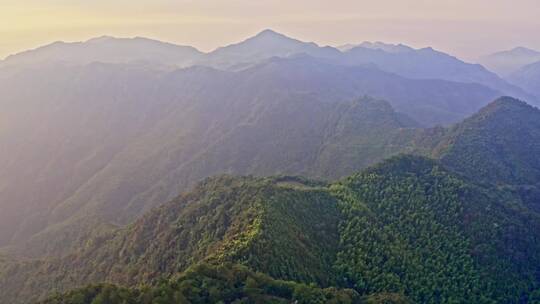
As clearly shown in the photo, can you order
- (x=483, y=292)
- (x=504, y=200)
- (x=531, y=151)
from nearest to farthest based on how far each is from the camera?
1. (x=483, y=292)
2. (x=504, y=200)
3. (x=531, y=151)

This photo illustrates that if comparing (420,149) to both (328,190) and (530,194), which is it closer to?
(530,194)

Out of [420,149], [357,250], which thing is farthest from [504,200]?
[420,149]

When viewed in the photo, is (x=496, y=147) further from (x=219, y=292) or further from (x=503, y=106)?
(x=219, y=292)

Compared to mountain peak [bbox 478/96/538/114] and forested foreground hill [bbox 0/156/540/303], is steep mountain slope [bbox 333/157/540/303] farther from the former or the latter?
mountain peak [bbox 478/96/538/114]

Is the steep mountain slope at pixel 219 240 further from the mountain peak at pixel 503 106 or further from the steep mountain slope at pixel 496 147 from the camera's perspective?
the mountain peak at pixel 503 106

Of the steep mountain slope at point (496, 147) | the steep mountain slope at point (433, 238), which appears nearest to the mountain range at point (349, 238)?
the steep mountain slope at point (433, 238)

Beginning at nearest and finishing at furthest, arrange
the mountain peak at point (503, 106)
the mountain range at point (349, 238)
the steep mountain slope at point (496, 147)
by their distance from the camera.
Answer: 1. the mountain range at point (349, 238)
2. the steep mountain slope at point (496, 147)
3. the mountain peak at point (503, 106)

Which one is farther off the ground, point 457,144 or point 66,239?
point 457,144

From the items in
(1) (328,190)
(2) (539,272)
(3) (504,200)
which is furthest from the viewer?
(3) (504,200)
